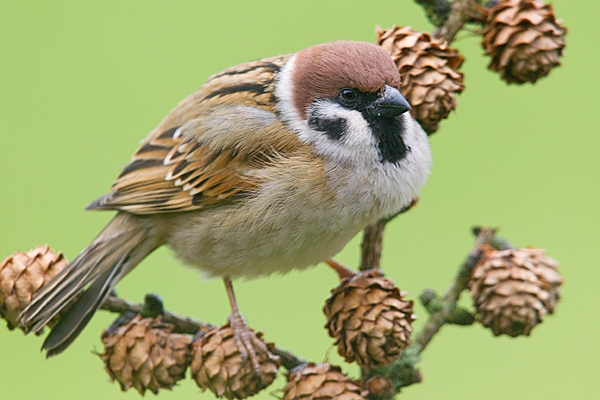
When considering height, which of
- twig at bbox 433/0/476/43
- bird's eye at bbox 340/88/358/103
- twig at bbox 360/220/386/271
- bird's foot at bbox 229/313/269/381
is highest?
twig at bbox 433/0/476/43

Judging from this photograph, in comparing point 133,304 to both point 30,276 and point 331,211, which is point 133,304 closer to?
point 30,276

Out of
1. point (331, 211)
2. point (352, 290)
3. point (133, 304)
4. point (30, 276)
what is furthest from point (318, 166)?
point (30, 276)

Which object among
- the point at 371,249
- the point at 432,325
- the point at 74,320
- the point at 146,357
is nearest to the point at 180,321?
the point at 146,357

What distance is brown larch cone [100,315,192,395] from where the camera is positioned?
5.99ft

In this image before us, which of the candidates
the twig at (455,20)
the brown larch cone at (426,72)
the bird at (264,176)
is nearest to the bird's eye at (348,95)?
the bird at (264,176)

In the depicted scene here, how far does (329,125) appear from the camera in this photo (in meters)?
2.45

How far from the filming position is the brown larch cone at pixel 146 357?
183 cm

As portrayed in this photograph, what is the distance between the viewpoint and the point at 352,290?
1.93m

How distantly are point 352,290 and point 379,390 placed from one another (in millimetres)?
293

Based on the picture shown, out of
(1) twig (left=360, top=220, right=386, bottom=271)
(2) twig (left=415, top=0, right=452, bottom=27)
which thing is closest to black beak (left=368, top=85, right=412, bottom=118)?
(2) twig (left=415, top=0, right=452, bottom=27)

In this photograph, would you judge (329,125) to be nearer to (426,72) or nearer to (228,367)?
(426,72)

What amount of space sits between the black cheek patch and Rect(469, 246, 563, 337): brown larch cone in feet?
2.71

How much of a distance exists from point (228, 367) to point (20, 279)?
734mm

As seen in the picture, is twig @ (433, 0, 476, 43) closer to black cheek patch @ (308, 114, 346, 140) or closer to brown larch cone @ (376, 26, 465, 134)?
brown larch cone @ (376, 26, 465, 134)
